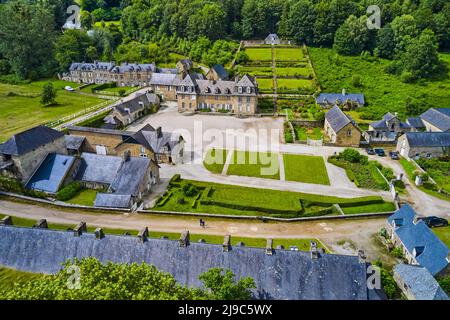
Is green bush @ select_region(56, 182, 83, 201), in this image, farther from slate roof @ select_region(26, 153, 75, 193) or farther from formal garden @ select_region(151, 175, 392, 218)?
formal garden @ select_region(151, 175, 392, 218)

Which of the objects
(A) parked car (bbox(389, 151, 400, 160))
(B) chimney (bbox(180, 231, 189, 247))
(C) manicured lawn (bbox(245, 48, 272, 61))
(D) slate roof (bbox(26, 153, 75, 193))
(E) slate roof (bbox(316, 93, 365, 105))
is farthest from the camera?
(C) manicured lawn (bbox(245, 48, 272, 61))

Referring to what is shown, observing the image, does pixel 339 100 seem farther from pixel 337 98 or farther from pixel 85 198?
pixel 85 198

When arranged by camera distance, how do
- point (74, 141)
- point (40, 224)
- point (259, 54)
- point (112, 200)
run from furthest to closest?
point (259, 54) < point (74, 141) < point (112, 200) < point (40, 224)

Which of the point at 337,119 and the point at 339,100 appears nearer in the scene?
the point at 337,119

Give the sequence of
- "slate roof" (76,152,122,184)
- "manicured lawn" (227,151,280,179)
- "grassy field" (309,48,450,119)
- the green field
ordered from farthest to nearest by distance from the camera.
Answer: "grassy field" (309,48,450,119) < "manicured lawn" (227,151,280,179) < "slate roof" (76,152,122,184) < the green field

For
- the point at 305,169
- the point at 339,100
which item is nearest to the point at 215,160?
the point at 305,169

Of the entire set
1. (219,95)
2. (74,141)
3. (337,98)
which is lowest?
(74,141)

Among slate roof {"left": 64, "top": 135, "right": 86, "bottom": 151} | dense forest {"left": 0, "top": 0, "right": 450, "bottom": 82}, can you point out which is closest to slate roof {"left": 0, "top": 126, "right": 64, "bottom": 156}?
slate roof {"left": 64, "top": 135, "right": 86, "bottom": 151}
